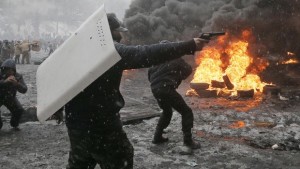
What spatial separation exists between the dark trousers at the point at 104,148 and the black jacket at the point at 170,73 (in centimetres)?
290

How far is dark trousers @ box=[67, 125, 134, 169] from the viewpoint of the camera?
3215mm

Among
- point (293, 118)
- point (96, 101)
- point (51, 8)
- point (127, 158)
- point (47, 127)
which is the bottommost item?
point (51, 8)

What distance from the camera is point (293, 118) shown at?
28.2ft

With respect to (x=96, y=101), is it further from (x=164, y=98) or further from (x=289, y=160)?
(x=289, y=160)

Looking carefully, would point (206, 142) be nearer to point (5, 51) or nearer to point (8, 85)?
point (8, 85)

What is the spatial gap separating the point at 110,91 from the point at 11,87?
477 centimetres

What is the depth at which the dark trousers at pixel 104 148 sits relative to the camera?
321 centimetres

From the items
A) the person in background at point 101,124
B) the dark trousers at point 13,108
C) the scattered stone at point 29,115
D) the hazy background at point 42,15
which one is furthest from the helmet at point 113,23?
the hazy background at point 42,15

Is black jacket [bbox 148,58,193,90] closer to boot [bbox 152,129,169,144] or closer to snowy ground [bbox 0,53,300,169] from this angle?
boot [bbox 152,129,169,144]

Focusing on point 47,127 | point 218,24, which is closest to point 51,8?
point 218,24

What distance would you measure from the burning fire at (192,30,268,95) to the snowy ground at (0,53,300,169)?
2.96 meters

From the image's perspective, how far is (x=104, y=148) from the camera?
321cm

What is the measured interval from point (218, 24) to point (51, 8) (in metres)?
67.5

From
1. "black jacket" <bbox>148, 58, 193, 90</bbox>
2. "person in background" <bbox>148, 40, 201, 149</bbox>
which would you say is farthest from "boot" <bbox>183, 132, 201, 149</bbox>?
"black jacket" <bbox>148, 58, 193, 90</bbox>
